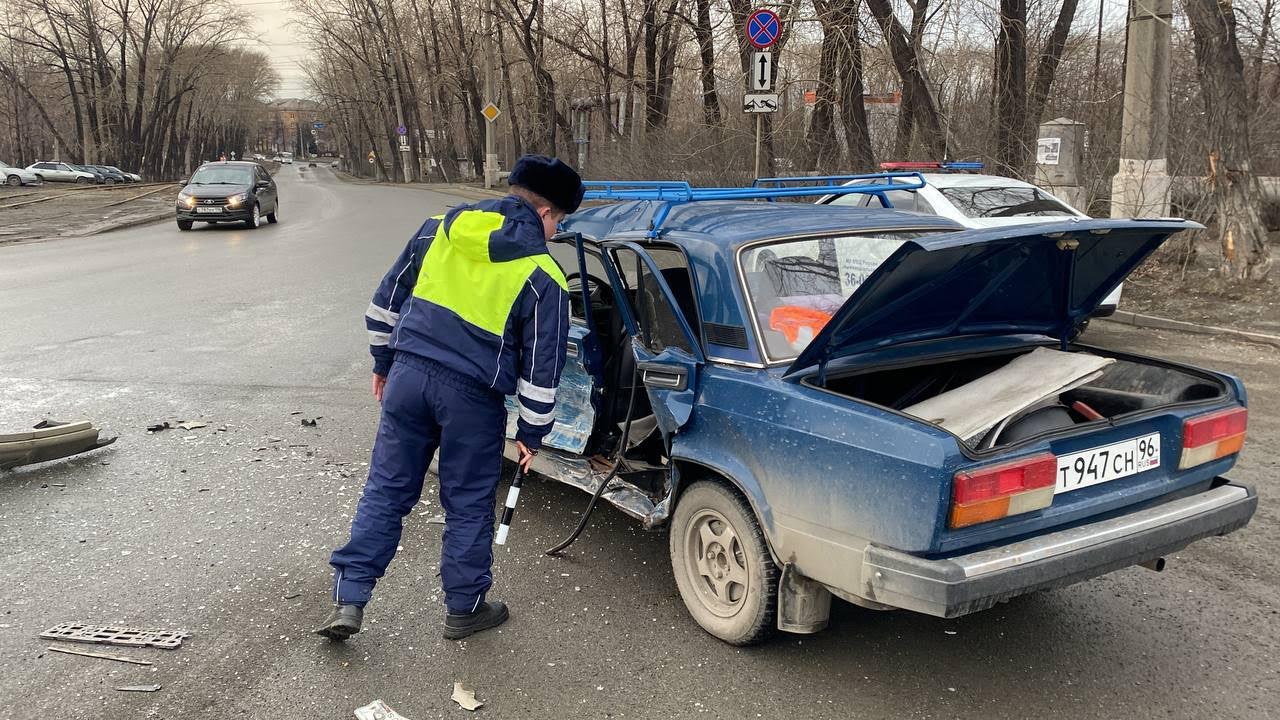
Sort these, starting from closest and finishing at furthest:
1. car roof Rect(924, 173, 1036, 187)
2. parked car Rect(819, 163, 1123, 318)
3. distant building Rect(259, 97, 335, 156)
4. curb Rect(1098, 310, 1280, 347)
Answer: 1. curb Rect(1098, 310, 1280, 347)
2. parked car Rect(819, 163, 1123, 318)
3. car roof Rect(924, 173, 1036, 187)
4. distant building Rect(259, 97, 335, 156)

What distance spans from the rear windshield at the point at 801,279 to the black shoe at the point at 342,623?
70.7 inches

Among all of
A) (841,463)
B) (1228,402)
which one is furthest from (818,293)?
(1228,402)

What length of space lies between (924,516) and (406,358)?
1890mm

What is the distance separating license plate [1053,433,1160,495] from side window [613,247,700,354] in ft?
4.49

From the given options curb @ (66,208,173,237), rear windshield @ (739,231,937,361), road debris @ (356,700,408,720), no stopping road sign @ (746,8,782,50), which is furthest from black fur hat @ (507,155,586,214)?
curb @ (66,208,173,237)

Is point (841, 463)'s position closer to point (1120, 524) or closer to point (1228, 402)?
point (1120, 524)

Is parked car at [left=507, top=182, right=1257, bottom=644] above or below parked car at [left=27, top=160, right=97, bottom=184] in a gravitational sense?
below

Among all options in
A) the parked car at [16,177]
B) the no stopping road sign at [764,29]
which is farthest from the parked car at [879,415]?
the parked car at [16,177]

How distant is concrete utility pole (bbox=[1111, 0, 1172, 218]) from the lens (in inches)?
363

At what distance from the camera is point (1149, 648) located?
10.7 feet

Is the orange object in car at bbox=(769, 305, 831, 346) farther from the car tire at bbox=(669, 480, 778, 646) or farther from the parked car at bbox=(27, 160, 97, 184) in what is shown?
the parked car at bbox=(27, 160, 97, 184)

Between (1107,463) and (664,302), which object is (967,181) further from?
(1107,463)

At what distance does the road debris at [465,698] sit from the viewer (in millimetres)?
2949

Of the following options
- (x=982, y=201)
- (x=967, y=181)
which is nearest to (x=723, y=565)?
(x=982, y=201)
